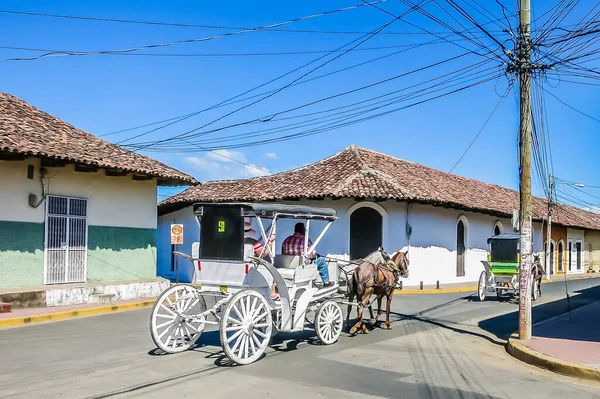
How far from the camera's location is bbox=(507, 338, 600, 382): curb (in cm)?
775

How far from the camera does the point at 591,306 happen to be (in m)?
16.1

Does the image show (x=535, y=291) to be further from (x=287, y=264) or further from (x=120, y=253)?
(x=120, y=253)

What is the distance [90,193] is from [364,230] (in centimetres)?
1053

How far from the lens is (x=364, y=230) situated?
22719mm

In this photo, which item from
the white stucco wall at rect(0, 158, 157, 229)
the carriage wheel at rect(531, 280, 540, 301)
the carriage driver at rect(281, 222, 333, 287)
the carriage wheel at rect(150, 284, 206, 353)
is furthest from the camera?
the carriage wheel at rect(531, 280, 540, 301)

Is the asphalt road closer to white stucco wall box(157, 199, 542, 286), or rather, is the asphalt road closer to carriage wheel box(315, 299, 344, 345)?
carriage wheel box(315, 299, 344, 345)

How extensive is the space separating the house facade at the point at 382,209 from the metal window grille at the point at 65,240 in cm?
854

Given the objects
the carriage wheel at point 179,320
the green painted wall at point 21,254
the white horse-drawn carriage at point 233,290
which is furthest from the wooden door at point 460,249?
the carriage wheel at point 179,320

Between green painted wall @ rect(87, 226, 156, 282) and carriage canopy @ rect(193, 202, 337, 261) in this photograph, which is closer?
carriage canopy @ rect(193, 202, 337, 261)

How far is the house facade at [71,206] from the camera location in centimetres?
1427

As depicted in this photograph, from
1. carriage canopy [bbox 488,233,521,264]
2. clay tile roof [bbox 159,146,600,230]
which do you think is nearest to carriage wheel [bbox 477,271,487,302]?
carriage canopy [bbox 488,233,521,264]

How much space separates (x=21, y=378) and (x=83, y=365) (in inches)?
37.1

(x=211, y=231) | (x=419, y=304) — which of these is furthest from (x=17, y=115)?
(x=419, y=304)

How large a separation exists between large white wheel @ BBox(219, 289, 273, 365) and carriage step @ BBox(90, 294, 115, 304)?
8.11 m
